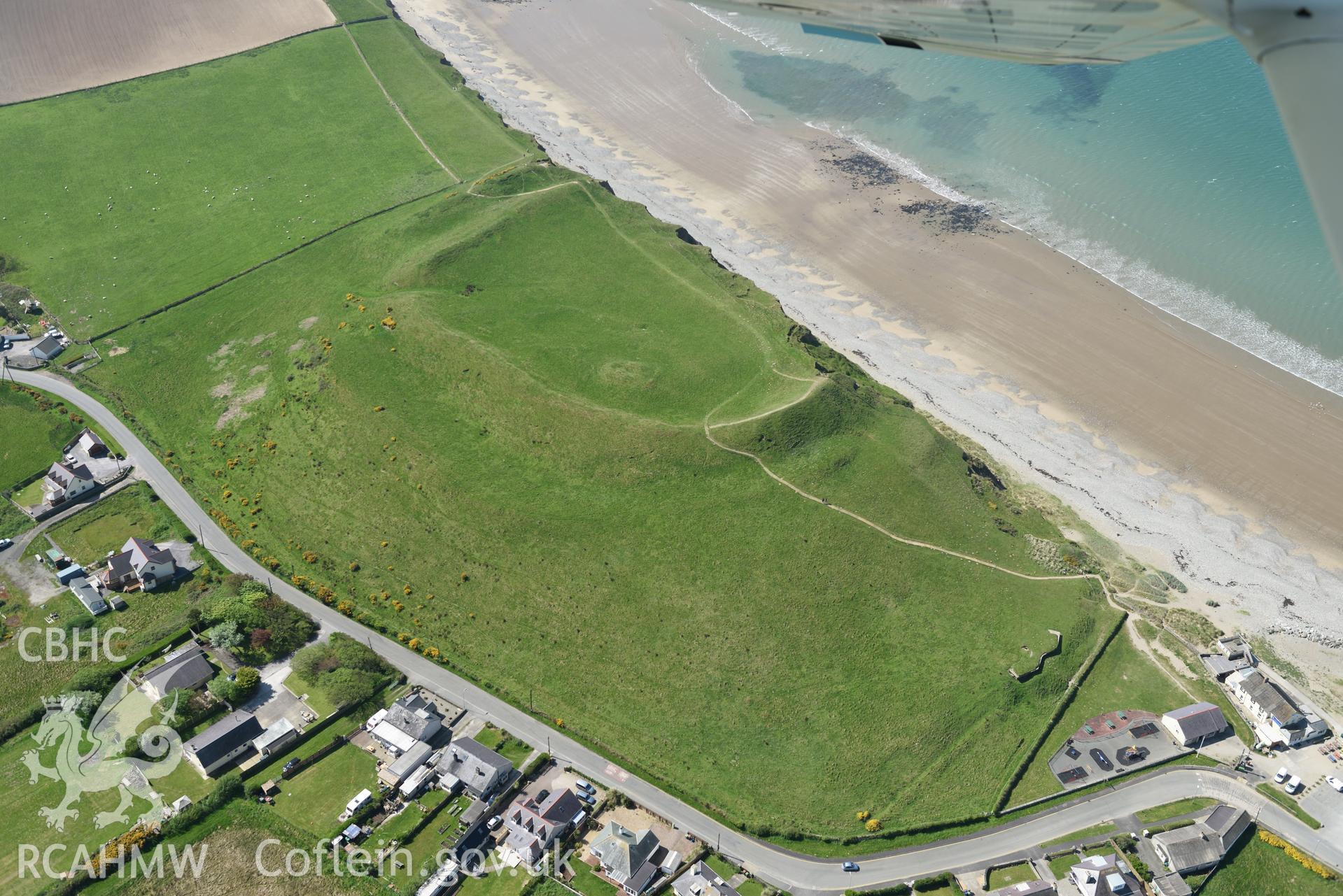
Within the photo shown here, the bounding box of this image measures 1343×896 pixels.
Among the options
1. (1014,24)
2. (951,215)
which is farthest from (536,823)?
(951,215)

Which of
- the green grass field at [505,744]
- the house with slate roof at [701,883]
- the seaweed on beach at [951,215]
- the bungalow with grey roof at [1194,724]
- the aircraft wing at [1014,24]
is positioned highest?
the aircraft wing at [1014,24]

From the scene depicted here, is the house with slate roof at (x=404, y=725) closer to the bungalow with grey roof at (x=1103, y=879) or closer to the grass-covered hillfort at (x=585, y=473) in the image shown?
the grass-covered hillfort at (x=585, y=473)

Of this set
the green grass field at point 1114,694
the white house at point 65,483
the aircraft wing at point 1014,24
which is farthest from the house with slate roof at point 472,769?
the aircraft wing at point 1014,24

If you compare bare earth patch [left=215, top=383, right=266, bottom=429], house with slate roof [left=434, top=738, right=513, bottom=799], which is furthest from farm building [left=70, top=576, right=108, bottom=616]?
house with slate roof [left=434, top=738, right=513, bottom=799]

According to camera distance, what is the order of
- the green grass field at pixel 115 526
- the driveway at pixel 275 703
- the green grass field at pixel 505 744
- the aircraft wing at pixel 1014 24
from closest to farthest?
the aircraft wing at pixel 1014 24, the green grass field at pixel 505 744, the driveway at pixel 275 703, the green grass field at pixel 115 526

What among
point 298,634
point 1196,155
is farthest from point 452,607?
point 1196,155

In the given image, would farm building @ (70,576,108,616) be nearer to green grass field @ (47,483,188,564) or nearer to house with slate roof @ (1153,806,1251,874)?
green grass field @ (47,483,188,564)
